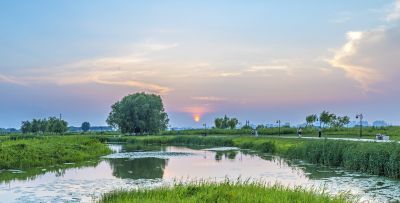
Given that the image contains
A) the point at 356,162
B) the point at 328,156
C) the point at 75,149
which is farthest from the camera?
the point at 75,149

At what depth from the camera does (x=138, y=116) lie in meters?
116

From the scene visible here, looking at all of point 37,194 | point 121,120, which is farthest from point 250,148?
point 121,120

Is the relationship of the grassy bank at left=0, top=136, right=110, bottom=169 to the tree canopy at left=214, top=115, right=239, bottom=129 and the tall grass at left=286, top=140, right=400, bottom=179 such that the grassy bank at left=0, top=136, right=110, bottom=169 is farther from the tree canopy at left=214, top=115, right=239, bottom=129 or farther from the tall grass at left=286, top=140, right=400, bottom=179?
the tree canopy at left=214, top=115, right=239, bottom=129

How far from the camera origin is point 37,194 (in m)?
21.7

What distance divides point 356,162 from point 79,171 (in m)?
19.8

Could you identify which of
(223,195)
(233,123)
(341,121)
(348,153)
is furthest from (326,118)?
(223,195)

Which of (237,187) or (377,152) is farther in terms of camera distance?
(377,152)

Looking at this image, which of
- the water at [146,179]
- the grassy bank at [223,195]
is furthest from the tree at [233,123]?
the grassy bank at [223,195]

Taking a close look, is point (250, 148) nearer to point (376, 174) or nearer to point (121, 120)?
point (376, 174)

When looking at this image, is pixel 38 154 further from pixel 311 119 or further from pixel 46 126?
pixel 46 126

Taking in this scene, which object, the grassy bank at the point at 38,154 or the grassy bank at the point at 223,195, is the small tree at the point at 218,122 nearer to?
the grassy bank at the point at 38,154

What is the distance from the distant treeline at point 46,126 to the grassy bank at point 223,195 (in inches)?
5159

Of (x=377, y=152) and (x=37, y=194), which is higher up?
(x=377, y=152)

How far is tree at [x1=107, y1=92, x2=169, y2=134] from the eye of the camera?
380ft
